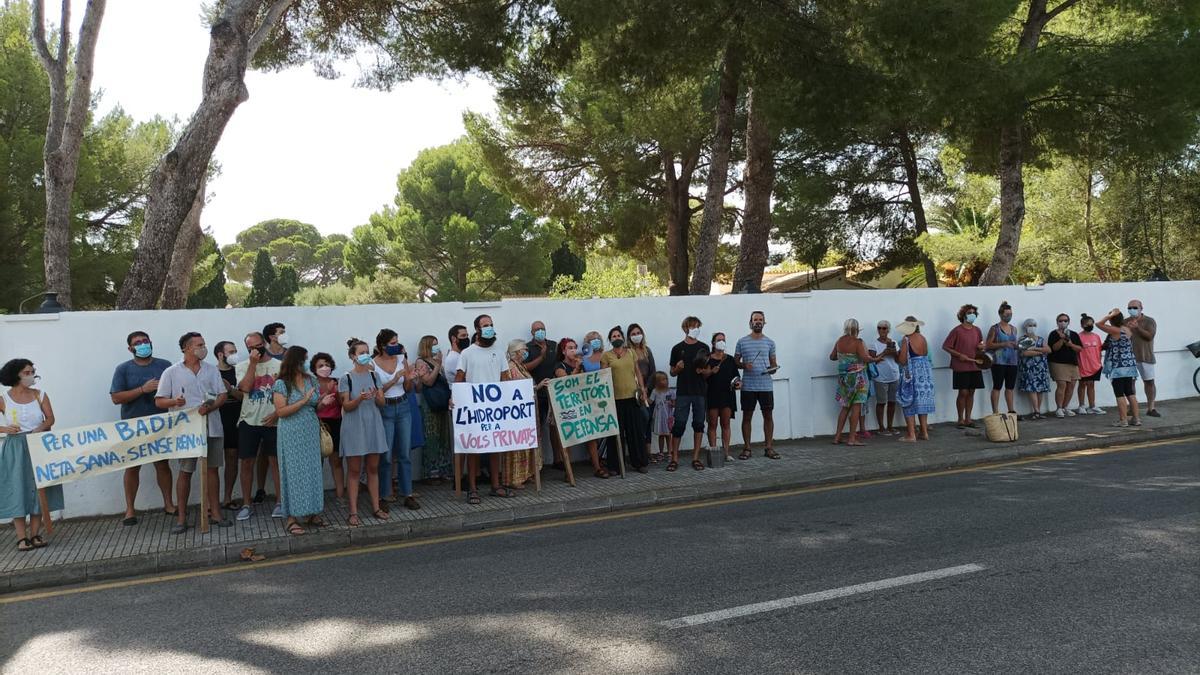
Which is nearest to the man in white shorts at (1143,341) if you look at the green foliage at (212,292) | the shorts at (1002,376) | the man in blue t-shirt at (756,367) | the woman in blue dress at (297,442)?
the shorts at (1002,376)

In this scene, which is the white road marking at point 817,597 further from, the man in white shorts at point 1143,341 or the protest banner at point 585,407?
the man in white shorts at point 1143,341

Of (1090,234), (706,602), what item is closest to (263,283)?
(1090,234)

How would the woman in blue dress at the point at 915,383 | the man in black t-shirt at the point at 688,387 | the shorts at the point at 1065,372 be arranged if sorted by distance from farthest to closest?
the shorts at the point at 1065,372, the woman in blue dress at the point at 915,383, the man in black t-shirt at the point at 688,387

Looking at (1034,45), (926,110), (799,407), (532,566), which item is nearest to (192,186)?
(532,566)

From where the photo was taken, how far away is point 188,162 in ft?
38.4

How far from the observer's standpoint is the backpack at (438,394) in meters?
9.42

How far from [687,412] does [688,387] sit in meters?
0.32

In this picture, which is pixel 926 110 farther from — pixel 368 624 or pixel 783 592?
pixel 368 624

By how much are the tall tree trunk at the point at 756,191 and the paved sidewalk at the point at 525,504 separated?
5102 mm

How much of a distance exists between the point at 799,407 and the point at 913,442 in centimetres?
170

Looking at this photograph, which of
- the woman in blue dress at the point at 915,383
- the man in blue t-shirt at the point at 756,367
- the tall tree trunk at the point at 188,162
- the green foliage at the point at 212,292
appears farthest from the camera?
the green foliage at the point at 212,292

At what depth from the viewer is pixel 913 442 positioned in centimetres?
1167

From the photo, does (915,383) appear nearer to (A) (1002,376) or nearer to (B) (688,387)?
(A) (1002,376)

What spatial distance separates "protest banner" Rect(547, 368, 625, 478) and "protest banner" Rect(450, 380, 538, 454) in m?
0.48
